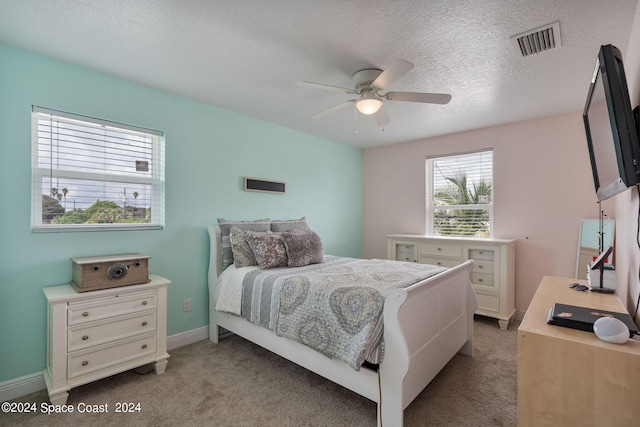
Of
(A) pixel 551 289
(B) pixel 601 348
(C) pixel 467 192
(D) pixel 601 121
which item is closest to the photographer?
(B) pixel 601 348

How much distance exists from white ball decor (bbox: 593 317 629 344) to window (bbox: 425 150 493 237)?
300 centimetres

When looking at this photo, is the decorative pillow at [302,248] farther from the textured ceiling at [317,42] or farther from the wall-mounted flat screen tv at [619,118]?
the wall-mounted flat screen tv at [619,118]

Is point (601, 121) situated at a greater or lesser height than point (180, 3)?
lesser

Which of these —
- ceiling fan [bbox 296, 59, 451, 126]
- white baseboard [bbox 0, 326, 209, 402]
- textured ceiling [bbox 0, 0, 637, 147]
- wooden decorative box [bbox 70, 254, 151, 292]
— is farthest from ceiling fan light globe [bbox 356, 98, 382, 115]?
white baseboard [bbox 0, 326, 209, 402]

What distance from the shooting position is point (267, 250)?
2766mm

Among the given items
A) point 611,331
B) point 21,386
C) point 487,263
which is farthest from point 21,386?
point 487,263

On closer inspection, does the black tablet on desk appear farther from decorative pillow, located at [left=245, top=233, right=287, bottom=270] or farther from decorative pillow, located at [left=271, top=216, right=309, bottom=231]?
decorative pillow, located at [left=271, top=216, right=309, bottom=231]

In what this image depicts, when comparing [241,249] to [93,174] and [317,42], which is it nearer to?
[93,174]

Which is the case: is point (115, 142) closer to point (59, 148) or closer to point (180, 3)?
point (59, 148)

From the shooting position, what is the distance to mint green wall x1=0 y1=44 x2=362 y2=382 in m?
2.03

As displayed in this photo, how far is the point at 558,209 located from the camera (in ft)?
10.9

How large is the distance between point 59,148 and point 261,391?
2380 millimetres

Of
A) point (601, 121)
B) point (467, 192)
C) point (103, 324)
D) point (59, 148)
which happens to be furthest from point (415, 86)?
point (103, 324)

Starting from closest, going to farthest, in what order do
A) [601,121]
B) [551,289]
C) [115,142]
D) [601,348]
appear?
1. [601,348]
2. [601,121]
3. [551,289]
4. [115,142]
